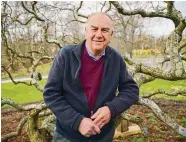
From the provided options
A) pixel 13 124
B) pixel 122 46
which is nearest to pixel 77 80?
pixel 13 124

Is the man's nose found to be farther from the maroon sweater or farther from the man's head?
the maroon sweater

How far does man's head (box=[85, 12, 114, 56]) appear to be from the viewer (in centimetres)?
173

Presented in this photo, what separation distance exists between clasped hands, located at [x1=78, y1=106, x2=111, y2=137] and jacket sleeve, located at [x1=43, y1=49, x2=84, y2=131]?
0.04 m

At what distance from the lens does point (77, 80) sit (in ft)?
5.72

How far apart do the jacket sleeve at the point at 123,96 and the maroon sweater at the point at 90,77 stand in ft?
0.37

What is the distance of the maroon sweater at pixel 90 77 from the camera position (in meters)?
1.78

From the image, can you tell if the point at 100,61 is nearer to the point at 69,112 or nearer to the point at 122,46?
the point at 69,112

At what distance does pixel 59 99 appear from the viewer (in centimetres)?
172

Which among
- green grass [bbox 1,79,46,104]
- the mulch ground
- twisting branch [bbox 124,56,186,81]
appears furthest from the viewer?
green grass [bbox 1,79,46,104]

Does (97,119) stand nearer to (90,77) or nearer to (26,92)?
(90,77)

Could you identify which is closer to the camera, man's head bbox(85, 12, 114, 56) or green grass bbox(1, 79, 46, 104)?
man's head bbox(85, 12, 114, 56)

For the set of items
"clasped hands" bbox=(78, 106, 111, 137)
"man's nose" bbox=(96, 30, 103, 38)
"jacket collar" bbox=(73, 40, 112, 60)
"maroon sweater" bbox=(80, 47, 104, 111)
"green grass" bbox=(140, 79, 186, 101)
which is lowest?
"green grass" bbox=(140, 79, 186, 101)

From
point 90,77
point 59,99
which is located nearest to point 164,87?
point 90,77

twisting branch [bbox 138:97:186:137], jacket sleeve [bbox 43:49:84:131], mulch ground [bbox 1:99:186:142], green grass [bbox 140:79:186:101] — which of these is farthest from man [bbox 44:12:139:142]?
green grass [bbox 140:79:186:101]
